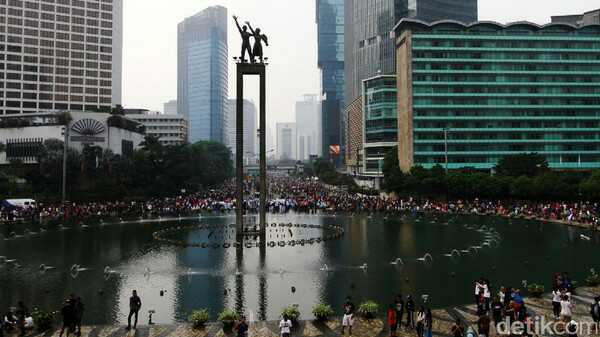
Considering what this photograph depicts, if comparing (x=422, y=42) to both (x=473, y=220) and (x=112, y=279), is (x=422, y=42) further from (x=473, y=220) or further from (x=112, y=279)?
(x=112, y=279)

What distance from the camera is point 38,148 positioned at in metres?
98.1

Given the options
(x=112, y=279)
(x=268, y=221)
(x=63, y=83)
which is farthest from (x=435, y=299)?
(x=63, y=83)

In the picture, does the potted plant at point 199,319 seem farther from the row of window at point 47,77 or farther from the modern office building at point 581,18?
the row of window at point 47,77

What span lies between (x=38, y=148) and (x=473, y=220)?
8691cm

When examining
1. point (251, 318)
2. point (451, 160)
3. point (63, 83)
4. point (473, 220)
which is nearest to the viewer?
point (251, 318)

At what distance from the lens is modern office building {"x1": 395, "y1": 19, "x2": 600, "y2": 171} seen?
108m

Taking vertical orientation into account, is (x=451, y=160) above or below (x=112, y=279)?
above

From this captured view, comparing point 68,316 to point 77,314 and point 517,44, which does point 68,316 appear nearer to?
point 77,314

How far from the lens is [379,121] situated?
450 ft

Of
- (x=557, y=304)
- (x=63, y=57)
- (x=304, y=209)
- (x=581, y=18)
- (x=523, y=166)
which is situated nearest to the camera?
(x=557, y=304)

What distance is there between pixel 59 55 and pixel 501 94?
438ft

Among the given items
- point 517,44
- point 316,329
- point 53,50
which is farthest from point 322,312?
point 53,50

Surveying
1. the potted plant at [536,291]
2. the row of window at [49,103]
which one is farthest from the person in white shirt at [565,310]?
the row of window at [49,103]

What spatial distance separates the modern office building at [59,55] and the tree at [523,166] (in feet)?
382
